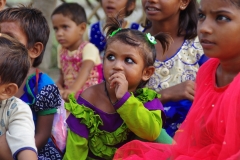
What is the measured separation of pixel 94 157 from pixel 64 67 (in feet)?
6.51

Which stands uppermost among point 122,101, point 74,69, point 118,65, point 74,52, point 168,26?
point 168,26

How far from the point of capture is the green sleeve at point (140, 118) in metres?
2.27

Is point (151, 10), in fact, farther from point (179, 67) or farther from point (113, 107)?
point (113, 107)

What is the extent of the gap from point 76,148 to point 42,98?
29 centimetres

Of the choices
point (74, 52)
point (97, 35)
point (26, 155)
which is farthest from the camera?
point (74, 52)

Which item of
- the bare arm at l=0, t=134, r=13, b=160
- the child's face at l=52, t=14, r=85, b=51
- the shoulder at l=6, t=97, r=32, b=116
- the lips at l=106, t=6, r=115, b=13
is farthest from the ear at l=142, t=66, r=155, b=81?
the child's face at l=52, t=14, r=85, b=51

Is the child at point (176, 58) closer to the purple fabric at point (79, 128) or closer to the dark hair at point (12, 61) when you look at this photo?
the purple fabric at point (79, 128)

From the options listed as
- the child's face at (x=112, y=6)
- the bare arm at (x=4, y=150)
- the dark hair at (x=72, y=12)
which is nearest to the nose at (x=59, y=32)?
the dark hair at (x=72, y=12)

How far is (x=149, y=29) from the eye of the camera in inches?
123

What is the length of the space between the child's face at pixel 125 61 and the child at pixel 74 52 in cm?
167

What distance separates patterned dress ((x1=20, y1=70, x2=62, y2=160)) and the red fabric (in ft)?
1.36

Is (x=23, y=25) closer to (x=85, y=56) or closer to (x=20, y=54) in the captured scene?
(x=20, y=54)

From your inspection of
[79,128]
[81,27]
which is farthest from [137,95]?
[81,27]

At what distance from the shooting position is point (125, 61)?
2.40 metres
